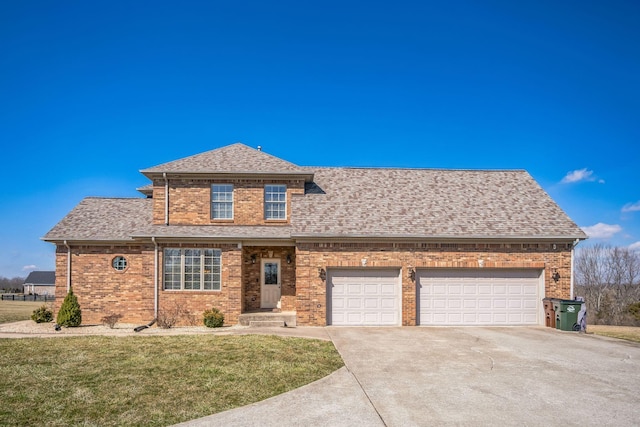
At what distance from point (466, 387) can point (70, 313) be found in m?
15.0

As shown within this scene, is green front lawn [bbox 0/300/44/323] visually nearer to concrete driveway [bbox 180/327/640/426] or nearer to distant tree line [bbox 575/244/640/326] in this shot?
concrete driveway [bbox 180/327/640/426]

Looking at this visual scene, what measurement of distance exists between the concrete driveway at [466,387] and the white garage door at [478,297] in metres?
3.43

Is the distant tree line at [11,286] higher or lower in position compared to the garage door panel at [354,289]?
lower

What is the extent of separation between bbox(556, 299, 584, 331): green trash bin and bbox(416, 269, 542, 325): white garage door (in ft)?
4.07

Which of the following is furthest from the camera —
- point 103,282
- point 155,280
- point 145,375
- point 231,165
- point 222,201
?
point 231,165

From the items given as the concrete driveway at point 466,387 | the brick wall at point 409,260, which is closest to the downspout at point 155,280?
the brick wall at point 409,260

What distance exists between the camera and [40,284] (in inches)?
2459

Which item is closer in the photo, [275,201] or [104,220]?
[275,201]

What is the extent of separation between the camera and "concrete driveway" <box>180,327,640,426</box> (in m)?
6.56

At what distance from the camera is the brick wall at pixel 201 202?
58.0 ft

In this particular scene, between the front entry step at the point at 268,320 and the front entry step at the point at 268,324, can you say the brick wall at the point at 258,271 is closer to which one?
the front entry step at the point at 268,320

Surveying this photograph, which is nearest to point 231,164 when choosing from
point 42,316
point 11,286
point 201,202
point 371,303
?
point 201,202

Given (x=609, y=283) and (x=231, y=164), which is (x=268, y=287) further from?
(x=609, y=283)

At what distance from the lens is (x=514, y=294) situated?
16.7 metres
